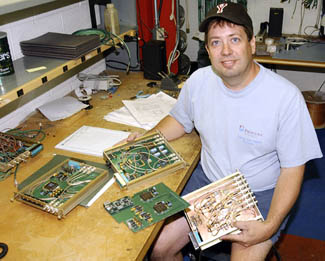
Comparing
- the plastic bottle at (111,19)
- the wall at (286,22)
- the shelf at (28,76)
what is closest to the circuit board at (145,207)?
the shelf at (28,76)

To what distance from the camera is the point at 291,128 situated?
4.49ft

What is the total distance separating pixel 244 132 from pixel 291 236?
3.33 feet

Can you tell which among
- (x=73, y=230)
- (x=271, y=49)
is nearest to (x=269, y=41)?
(x=271, y=49)

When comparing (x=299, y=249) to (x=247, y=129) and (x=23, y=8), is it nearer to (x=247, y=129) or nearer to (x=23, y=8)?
(x=247, y=129)

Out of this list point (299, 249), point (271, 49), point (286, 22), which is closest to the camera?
point (299, 249)

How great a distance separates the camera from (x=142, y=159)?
4.93ft

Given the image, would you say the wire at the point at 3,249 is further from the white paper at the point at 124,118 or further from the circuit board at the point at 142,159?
the white paper at the point at 124,118

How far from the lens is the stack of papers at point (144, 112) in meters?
1.87

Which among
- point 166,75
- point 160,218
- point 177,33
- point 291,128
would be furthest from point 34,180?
point 177,33

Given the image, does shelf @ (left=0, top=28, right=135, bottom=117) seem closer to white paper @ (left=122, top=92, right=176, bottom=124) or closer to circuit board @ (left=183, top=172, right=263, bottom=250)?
white paper @ (left=122, top=92, right=176, bottom=124)

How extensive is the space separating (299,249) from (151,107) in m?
1.20

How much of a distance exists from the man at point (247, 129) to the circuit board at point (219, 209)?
59 mm

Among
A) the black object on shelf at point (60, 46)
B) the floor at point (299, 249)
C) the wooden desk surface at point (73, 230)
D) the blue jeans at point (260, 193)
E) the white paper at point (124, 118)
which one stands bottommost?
the floor at point (299, 249)

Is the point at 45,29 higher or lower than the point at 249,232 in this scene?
higher
